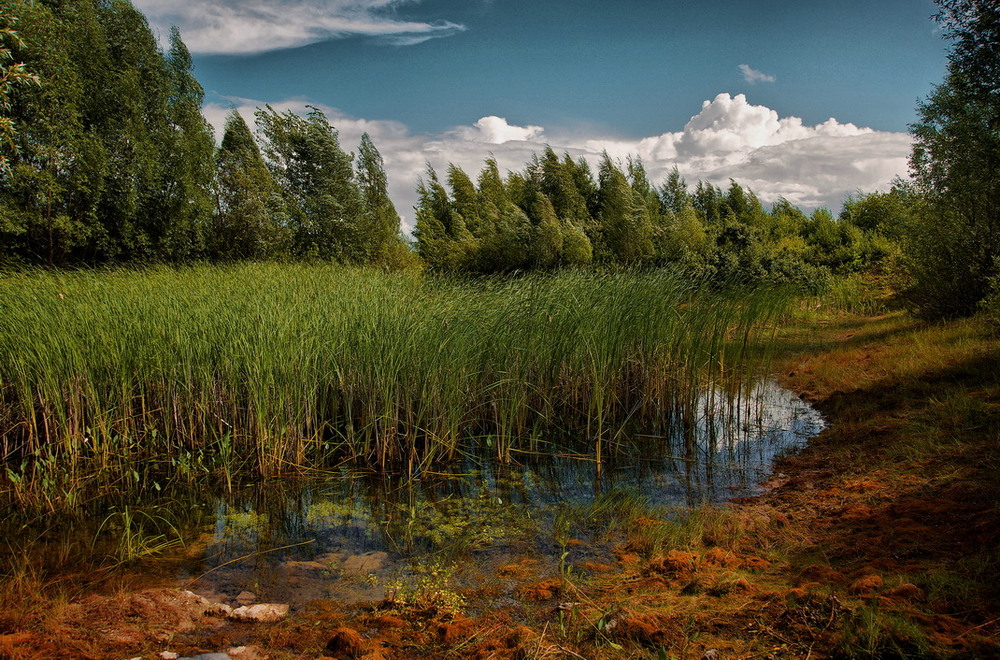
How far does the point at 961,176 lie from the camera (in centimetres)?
820

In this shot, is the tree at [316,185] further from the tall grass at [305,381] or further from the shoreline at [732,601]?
the shoreline at [732,601]

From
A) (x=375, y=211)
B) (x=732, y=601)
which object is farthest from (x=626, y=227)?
(x=732, y=601)

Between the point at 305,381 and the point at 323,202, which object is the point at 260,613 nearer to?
the point at 305,381

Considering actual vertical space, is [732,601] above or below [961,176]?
below

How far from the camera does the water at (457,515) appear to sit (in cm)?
343

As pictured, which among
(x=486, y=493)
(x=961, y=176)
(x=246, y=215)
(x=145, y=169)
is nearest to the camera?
(x=486, y=493)

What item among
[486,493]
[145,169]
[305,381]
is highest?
[145,169]

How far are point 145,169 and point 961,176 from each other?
19.1m

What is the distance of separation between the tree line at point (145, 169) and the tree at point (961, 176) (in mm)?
15736

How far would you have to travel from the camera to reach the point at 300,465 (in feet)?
16.6

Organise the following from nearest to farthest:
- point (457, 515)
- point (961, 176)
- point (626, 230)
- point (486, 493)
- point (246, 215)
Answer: point (457, 515), point (486, 493), point (961, 176), point (626, 230), point (246, 215)

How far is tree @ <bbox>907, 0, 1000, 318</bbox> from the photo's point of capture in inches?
252

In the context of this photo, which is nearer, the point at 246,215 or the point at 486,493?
the point at 486,493

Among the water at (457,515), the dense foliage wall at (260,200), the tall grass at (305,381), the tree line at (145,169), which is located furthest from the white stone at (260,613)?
the tree line at (145,169)
